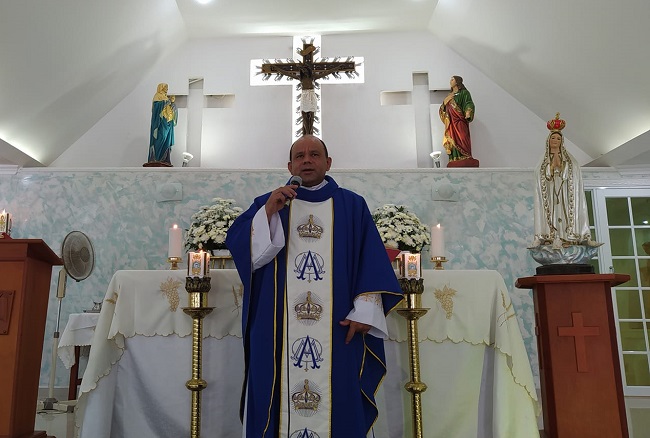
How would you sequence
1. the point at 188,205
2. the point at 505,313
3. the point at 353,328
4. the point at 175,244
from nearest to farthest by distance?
the point at 353,328, the point at 505,313, the point at 175,244, the point at 188,205

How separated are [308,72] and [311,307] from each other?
4.16 metres

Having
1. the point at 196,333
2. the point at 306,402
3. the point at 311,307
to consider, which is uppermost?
the point at 311,307

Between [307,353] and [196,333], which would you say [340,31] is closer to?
[196,333]

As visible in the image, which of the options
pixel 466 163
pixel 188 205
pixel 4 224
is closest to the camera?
pixel 4 224

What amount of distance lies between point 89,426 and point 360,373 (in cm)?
133

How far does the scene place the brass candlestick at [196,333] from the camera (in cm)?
258

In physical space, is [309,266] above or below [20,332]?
above

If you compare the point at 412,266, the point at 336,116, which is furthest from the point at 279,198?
the point at 336,116

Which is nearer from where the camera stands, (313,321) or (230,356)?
(313,321)

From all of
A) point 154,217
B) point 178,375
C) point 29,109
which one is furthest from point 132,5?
point 178,375

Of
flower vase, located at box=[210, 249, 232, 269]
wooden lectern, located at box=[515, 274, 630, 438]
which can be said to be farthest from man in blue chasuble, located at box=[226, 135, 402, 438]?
flower vase, located at box=[210, 249, 232, 269]

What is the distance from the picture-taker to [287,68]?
20.3 feet

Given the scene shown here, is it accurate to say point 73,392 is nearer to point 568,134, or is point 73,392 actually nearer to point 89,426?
point 89,426

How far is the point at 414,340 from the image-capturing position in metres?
2.64
